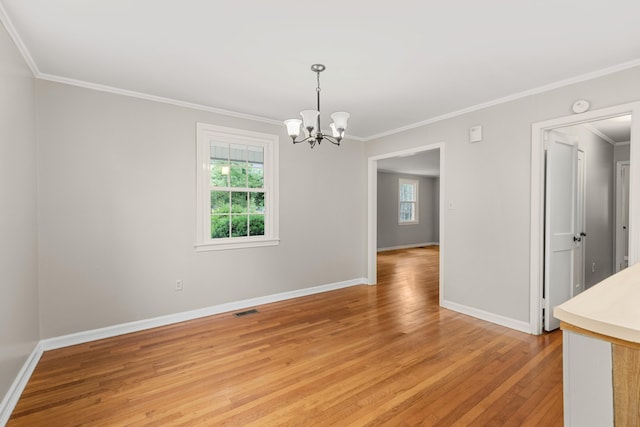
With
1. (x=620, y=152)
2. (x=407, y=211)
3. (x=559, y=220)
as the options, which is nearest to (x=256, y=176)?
(x=559, y=220)

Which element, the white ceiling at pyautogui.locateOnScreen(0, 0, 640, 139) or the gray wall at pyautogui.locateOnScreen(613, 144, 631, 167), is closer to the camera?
the white ceiling at pyautogui.locateOnScreen(0, 0, 640, 139)

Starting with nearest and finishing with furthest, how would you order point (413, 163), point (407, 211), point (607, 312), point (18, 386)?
point (607, 312) → point (18, 386) → point (413, 163) → point (407, 211)

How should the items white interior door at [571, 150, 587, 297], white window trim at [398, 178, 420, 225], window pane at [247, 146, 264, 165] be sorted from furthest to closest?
white window trim at [398, 178, 420, 225] < window pane at [247, 146, 264, 165] < white interior door at [571, 150, 587, 297]

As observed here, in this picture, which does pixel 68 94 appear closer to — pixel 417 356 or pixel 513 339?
pixel 417 356

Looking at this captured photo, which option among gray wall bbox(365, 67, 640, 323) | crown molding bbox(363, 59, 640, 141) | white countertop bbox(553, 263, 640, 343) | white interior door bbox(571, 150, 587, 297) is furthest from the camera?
white interior door bbox(571, 150, 587, 297)

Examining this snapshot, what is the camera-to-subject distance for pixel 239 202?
4.08 metres

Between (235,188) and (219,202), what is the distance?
27 centimetres

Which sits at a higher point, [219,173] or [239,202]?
[219,173]

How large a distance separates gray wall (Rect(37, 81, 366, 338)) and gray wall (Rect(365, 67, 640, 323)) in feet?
7.26

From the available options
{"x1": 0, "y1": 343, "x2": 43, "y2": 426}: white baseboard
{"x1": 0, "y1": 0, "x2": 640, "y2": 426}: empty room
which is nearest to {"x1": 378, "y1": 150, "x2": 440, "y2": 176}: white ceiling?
{"x1": 0, "y1": 0, "x2": 640, "y2": 426}: empty room

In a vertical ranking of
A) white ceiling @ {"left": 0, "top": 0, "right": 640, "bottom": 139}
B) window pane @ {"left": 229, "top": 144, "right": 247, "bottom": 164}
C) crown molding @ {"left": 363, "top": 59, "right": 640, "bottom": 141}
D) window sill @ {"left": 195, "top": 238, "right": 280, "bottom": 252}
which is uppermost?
white ceiling @ {"left": 0, "top": 0, "right": 640, "bottom": 139}

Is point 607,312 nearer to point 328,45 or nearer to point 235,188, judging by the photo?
point 328,45

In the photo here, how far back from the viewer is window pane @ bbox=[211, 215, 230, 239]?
387cm

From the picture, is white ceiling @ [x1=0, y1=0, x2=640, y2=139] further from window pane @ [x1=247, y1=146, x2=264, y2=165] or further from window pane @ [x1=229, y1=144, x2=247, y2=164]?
window pane @ [x1=247, y1=146, x2=264, y2=165]
